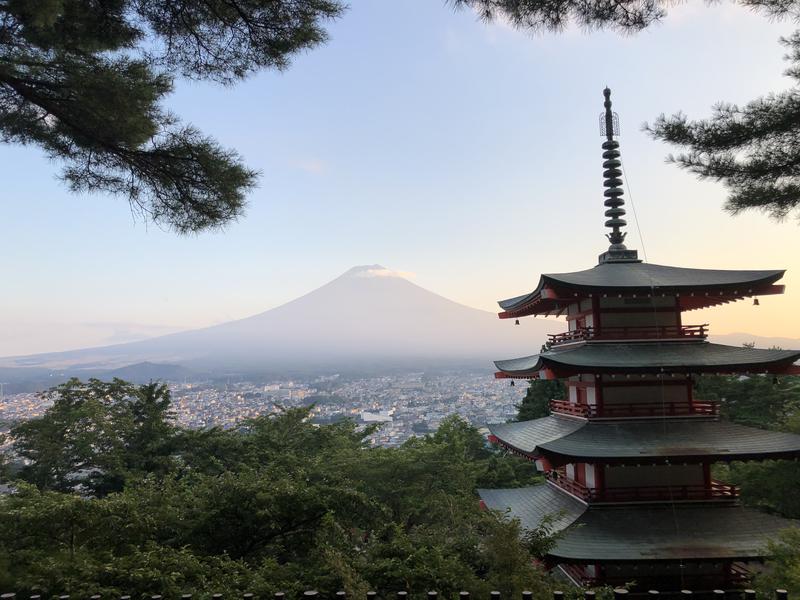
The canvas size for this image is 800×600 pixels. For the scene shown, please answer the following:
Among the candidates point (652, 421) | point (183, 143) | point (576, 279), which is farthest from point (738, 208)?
point (183, 143)

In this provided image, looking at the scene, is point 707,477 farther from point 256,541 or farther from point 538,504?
point 256,541

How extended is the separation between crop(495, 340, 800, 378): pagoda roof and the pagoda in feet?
0.08

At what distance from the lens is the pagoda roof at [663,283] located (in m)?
10.1

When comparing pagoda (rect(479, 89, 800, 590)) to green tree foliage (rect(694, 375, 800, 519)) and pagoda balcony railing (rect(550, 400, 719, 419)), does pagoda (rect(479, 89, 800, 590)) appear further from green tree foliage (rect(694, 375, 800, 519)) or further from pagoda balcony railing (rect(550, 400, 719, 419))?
green tree foliage (rect(694, 375, 800, 519))

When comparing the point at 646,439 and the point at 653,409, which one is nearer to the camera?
the point at 646,439

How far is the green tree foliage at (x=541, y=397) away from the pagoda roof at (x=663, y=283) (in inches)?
556

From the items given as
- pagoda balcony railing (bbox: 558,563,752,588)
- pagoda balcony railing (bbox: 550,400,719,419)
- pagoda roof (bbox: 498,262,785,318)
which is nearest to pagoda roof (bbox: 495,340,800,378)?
pagoda balcony railing (bbox: 550,400,719,419)

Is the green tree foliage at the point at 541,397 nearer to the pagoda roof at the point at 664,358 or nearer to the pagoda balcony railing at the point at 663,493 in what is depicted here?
the pagoda roof at the point at 664,358

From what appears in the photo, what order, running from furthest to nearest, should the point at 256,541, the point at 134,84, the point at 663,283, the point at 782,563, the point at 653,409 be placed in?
the point at 663,283
the point at 653,409
the point at 256,541
the point at 782,563
the point at 134,84

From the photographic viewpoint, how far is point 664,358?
32.6 feet

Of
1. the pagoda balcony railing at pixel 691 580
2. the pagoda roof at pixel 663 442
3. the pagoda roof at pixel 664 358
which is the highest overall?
the pagoda roof at pixel 664 358

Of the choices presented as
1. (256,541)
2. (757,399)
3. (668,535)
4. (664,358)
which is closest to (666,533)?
(668,535)

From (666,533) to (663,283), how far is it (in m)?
4.55

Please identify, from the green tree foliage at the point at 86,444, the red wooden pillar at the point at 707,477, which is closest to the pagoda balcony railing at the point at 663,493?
the red wooden pillar at the point at 707,477
